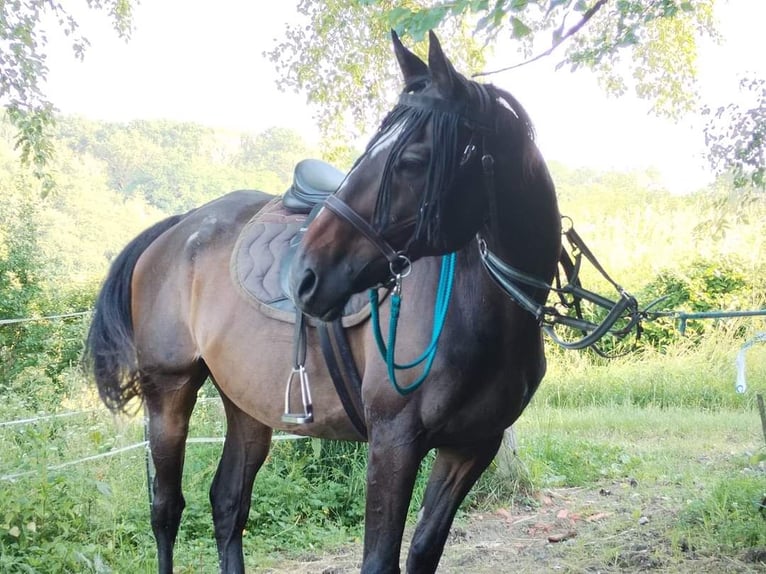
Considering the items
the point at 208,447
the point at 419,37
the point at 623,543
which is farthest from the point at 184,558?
the point at 419,37

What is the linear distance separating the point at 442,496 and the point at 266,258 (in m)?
1.22

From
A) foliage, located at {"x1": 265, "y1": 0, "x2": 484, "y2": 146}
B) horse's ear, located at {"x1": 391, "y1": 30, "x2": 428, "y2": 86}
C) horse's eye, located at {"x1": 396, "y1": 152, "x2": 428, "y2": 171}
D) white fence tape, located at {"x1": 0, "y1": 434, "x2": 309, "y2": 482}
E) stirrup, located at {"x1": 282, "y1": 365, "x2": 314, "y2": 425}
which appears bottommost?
white fence tape, located at {"x1": 0, "y1": 434, "x2": 309, "y2": 482}

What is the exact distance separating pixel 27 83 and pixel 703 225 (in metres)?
5.67

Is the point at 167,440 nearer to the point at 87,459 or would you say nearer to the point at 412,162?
the point at 87,459

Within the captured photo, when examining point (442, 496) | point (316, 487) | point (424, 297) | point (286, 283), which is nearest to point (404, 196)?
point (424, 297)

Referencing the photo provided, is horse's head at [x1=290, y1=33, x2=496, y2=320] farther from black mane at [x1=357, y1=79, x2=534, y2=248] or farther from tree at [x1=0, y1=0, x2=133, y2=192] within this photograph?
tree at [x1=0, y1=0, x2=133, y2=192]

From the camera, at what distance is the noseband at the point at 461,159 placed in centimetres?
183

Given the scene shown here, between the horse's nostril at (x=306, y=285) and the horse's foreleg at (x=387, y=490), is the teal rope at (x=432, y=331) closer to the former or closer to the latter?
the horse's foreleg at (x=387, y=490)

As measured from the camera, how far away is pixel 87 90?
31125 millimetres

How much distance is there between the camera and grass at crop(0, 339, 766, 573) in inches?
143

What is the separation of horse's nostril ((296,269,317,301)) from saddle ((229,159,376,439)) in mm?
452

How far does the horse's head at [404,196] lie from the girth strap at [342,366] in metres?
0.52

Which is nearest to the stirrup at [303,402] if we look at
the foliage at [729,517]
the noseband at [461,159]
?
the noseband at [461,159]

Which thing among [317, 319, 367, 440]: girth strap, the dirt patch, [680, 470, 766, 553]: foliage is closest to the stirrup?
[317, 319, 367, 440]: girth strap
